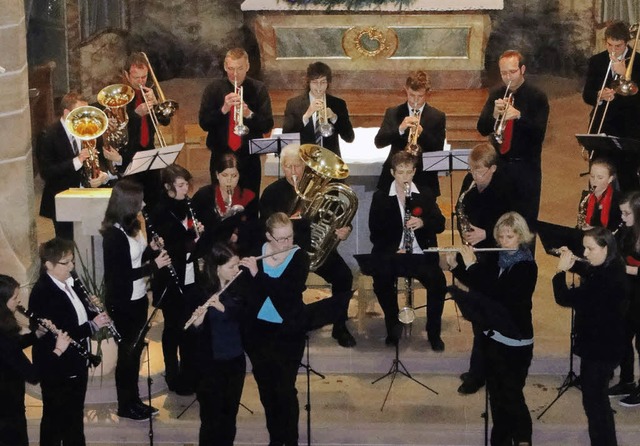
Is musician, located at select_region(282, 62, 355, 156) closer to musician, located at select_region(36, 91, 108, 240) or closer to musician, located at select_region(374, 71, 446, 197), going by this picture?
musician, located at select_region(374, 71, 446, 197)

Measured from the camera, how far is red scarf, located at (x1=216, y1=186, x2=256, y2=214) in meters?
9.16

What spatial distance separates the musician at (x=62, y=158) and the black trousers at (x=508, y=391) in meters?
3.34

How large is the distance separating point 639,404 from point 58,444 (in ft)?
12.1

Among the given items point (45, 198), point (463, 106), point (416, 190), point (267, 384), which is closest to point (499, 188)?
point (416, 190)

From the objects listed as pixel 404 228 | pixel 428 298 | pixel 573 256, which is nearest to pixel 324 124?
pixel 404 228

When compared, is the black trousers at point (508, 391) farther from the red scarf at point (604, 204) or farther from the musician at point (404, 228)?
the red scarf at point (604, 204)

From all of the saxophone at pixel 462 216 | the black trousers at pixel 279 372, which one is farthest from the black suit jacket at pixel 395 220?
the black trousers at pixel 279 372

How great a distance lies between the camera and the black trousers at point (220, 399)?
7.59 meters

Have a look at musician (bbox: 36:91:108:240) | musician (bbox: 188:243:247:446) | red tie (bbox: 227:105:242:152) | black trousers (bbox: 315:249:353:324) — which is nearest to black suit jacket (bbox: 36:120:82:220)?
musician (bbox: 36:91:108:240)

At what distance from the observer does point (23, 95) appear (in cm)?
965

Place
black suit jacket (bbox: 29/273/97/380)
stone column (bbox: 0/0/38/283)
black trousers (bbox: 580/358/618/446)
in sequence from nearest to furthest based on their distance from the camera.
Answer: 1. black suit jacket (bbox: 29/273/97/380)
2. black trousers (bbox: 580/358/618/446)
3. stone column (bbox: 0/0/38/283)

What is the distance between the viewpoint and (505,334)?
Result: 7.62 meters

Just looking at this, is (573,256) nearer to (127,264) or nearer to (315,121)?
(127,264)

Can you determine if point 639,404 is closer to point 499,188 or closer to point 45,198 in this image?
point 499,188
